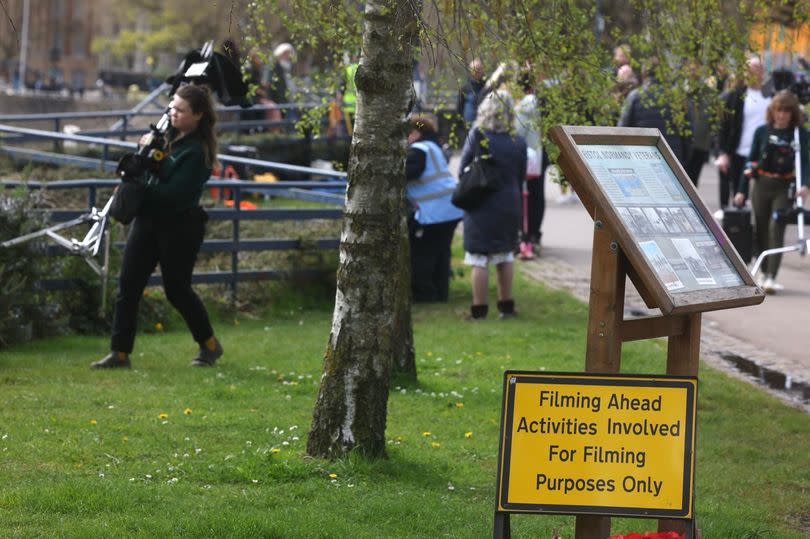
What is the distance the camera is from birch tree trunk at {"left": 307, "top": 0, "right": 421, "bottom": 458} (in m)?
6.40

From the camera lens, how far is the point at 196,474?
6555 millimetres

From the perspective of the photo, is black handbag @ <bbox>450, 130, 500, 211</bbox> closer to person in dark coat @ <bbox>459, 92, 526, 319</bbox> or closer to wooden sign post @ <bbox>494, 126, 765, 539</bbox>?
person in dark coat @ <bbox>459, 92, 526, 319</bbox>

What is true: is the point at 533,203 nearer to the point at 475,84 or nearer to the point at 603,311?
the point at 475,84

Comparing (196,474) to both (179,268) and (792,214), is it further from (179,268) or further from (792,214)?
(792,214)

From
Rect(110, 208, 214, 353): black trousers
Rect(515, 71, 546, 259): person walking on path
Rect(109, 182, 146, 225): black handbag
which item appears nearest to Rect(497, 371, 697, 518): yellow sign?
Rect(109, 182, 146, 225): black handbag

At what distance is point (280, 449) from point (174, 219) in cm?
272

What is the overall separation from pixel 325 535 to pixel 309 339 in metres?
5.67

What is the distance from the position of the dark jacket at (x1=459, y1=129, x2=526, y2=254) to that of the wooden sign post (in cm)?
627

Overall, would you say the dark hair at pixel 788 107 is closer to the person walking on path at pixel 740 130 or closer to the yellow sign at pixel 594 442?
the person walking on path at pixel 740 130

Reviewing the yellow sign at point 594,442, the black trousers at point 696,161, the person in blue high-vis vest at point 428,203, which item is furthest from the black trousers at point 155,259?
the black trousers at point 696,161

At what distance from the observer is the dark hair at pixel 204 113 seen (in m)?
9.20

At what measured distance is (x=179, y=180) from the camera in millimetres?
9141

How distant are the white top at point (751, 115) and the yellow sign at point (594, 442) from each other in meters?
12.3

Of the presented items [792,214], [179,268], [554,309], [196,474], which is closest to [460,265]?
[554,309]
